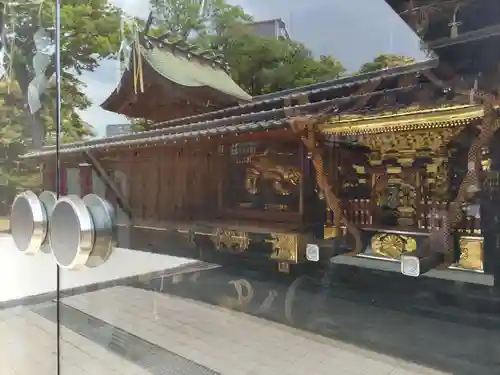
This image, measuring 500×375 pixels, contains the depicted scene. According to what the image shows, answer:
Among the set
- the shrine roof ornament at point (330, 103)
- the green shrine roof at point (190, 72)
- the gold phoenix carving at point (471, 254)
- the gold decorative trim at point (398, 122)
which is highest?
the green shrine roof at point (190, 72)

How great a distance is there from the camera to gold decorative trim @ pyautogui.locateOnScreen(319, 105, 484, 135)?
714 millimetres

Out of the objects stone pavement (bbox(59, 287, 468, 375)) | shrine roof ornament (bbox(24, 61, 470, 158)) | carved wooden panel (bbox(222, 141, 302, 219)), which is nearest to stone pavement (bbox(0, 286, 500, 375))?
stone pavement (bbox(59, 287, 468, 375))

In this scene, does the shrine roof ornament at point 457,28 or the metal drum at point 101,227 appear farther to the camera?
the metal drum at point 101,227

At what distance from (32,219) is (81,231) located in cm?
22

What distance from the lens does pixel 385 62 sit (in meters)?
0.62

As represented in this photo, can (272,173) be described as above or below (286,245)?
above

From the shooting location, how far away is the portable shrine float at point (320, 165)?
0.65 metres

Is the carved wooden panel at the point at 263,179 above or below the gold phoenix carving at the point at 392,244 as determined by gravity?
above

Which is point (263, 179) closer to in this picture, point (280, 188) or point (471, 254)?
point (280, 188)

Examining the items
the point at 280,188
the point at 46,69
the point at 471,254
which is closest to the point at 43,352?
the point at 46,69

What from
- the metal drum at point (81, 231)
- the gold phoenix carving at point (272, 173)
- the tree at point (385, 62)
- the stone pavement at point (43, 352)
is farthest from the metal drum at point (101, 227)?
the tree at point (385, 62)

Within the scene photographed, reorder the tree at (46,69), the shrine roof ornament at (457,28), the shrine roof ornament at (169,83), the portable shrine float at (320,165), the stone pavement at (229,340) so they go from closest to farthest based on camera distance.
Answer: the shrine roof ornament at (457,28) → the portable shrine float at (320,165) → the shrine roof ornament at (169,83) → the stone pavement at (229,340) → the tree at (46,69)

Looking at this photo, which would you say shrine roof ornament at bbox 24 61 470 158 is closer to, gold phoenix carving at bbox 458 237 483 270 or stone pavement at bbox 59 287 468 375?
gold phoenix carving at bbox 458 237 483 270

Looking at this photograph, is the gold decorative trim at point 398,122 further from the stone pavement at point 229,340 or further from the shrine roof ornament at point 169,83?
the stone pavement at point 229,340
